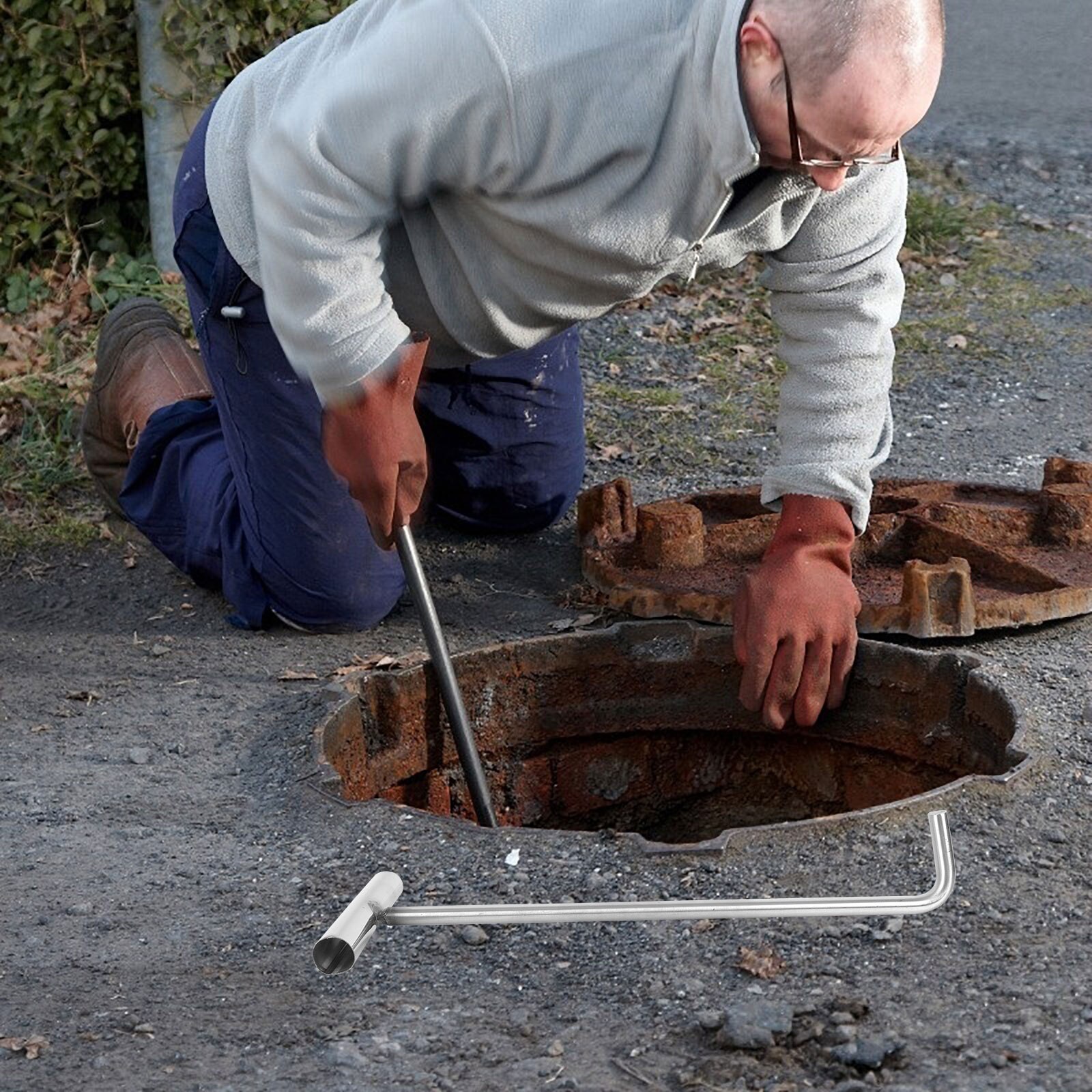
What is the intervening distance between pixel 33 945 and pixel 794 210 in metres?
1.60

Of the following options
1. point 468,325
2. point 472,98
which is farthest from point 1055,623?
point 472,98

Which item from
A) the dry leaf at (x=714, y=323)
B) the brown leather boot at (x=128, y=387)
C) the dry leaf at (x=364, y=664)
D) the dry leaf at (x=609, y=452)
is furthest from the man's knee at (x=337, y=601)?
the dry leaf at (x=714, y=323)

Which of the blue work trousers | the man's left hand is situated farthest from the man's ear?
the blue work trousers

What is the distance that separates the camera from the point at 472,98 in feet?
8.09

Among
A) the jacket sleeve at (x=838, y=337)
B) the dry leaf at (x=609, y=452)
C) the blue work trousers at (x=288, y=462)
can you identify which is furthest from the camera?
the dry leaf at (x=609, y=452)

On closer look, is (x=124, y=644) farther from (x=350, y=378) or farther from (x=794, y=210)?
(x=794, y=210)

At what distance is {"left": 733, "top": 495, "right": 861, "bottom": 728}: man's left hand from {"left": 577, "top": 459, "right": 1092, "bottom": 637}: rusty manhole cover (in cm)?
15

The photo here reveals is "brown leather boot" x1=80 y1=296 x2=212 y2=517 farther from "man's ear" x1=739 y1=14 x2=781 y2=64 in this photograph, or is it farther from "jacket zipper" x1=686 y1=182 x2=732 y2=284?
"man's ear" x1=739 y1=14 x2=781 y2=64

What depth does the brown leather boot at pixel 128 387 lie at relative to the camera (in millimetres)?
4039

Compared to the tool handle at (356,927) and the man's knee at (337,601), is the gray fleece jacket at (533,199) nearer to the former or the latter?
the man's knee at (337,601)

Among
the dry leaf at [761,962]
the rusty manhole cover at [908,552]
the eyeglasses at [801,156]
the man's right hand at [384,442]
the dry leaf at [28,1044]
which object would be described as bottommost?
the rusty manhole cover at [908,552]

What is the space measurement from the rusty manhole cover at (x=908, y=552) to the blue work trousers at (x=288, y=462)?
0.34 meters

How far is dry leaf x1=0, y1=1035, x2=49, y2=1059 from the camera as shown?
81.1 inches

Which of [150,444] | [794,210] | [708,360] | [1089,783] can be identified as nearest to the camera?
[1089,783]
